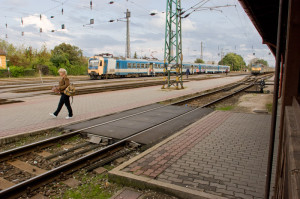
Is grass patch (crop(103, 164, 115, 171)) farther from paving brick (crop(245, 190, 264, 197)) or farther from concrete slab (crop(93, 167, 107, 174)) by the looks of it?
paving brick (crop(245, 190, 264, 197))

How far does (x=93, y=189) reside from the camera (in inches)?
155

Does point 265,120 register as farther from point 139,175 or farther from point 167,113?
point 139,175

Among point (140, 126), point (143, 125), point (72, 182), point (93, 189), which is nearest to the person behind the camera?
point (93, 189)

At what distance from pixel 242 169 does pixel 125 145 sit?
2.89 metres

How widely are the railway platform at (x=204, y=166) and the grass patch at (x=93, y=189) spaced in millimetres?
193

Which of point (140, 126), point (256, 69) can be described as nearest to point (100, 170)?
point (140, 126)

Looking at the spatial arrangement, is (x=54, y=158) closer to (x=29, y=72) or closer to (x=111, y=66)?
(x=111, y=66)

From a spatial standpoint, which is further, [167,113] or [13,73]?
[13,73]

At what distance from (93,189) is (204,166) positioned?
202 cm

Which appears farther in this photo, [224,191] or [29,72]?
[29,72]

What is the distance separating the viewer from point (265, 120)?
27.2 feet

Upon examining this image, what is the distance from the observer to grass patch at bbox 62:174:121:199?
3744 millimetres

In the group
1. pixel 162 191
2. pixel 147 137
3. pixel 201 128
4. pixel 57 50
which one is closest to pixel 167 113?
pixel 201 128

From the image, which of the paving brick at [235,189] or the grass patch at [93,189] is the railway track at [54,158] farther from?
the paving brick at [235,189]
